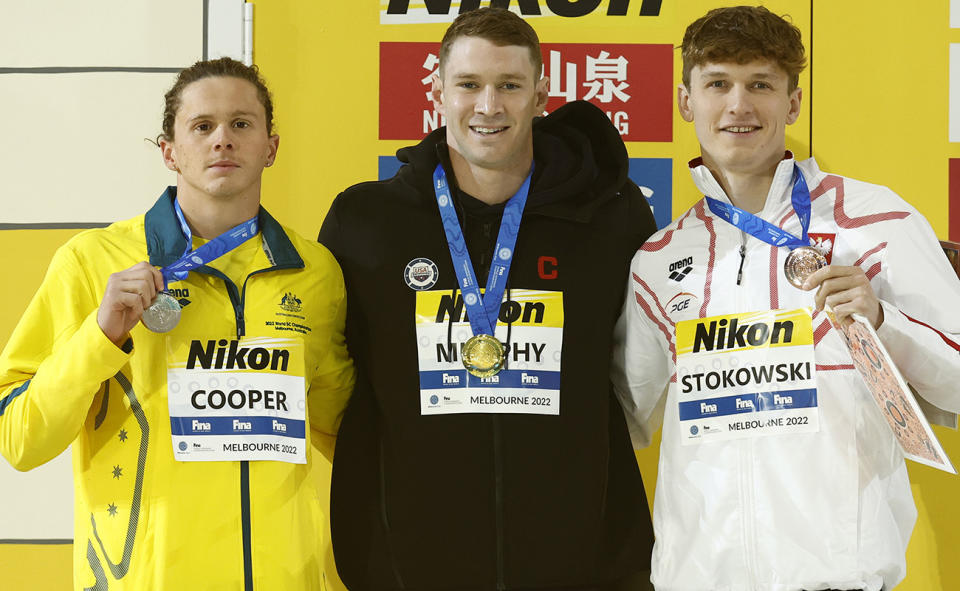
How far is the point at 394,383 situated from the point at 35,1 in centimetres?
201

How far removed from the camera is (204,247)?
92.3 inches

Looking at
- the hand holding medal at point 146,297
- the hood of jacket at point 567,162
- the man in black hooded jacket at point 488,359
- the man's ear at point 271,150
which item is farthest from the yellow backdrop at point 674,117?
the hand holding medal at point 146,297

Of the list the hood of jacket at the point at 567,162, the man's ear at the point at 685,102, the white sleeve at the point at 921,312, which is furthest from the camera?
the hood of jacket at the point at 567,162

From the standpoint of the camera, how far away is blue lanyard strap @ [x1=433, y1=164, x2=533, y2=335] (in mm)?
2584

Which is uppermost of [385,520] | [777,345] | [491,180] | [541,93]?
[541,93]

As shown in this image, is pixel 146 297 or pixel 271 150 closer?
pixel 146 297

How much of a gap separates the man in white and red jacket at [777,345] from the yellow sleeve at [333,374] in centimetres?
89

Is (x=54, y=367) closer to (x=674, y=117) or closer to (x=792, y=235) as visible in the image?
(x=792, y=235)

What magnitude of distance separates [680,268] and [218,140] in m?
1.22

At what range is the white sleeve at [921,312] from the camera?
204 centimetres

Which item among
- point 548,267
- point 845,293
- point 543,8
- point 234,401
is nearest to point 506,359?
point 548,267

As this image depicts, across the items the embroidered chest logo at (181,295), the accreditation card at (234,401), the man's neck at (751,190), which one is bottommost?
the accreditation card at (234,401)

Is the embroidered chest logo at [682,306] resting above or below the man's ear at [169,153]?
below

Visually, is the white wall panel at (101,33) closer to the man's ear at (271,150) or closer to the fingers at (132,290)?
the man's ear at (271,150)
